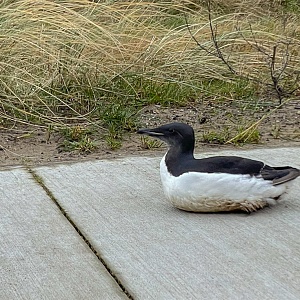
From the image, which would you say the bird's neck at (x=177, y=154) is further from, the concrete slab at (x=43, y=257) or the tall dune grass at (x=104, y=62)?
the tall dune grass at (x=104, y=62)

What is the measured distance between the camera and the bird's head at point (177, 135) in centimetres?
391

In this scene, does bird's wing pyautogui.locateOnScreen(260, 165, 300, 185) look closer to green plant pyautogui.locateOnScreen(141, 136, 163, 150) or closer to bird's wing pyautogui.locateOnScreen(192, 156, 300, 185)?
bird's wing pyautogui.locateOnScreen(192, 156, 300, 185)

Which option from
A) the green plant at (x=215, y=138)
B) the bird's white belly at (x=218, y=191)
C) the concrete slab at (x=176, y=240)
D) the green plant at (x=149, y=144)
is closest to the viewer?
the concrete slab at (x=176, y=240)

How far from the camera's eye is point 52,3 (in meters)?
7.40

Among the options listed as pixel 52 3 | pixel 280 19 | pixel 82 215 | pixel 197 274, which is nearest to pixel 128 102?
pixel 52 3

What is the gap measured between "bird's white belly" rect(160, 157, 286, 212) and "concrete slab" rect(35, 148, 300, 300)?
2.7 inches

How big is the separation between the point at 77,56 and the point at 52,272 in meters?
3.86

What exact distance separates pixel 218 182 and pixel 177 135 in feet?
A: 1.33

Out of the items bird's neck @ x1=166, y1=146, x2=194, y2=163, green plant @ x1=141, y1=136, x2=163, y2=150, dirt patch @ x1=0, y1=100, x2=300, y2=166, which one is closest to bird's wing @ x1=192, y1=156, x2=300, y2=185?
bird's neck @ x1=166, y1=146, x2=194, y2=163

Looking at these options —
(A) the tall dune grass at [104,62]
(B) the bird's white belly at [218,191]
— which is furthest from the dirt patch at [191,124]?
(B) the bird's white belly at [218,191]

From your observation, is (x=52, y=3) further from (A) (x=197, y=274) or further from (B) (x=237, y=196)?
(A) (x=197, y=274)

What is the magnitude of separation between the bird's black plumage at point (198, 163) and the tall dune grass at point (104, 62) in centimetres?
179

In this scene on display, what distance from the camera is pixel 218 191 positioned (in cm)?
369

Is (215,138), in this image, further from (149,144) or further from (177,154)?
(177,154)
